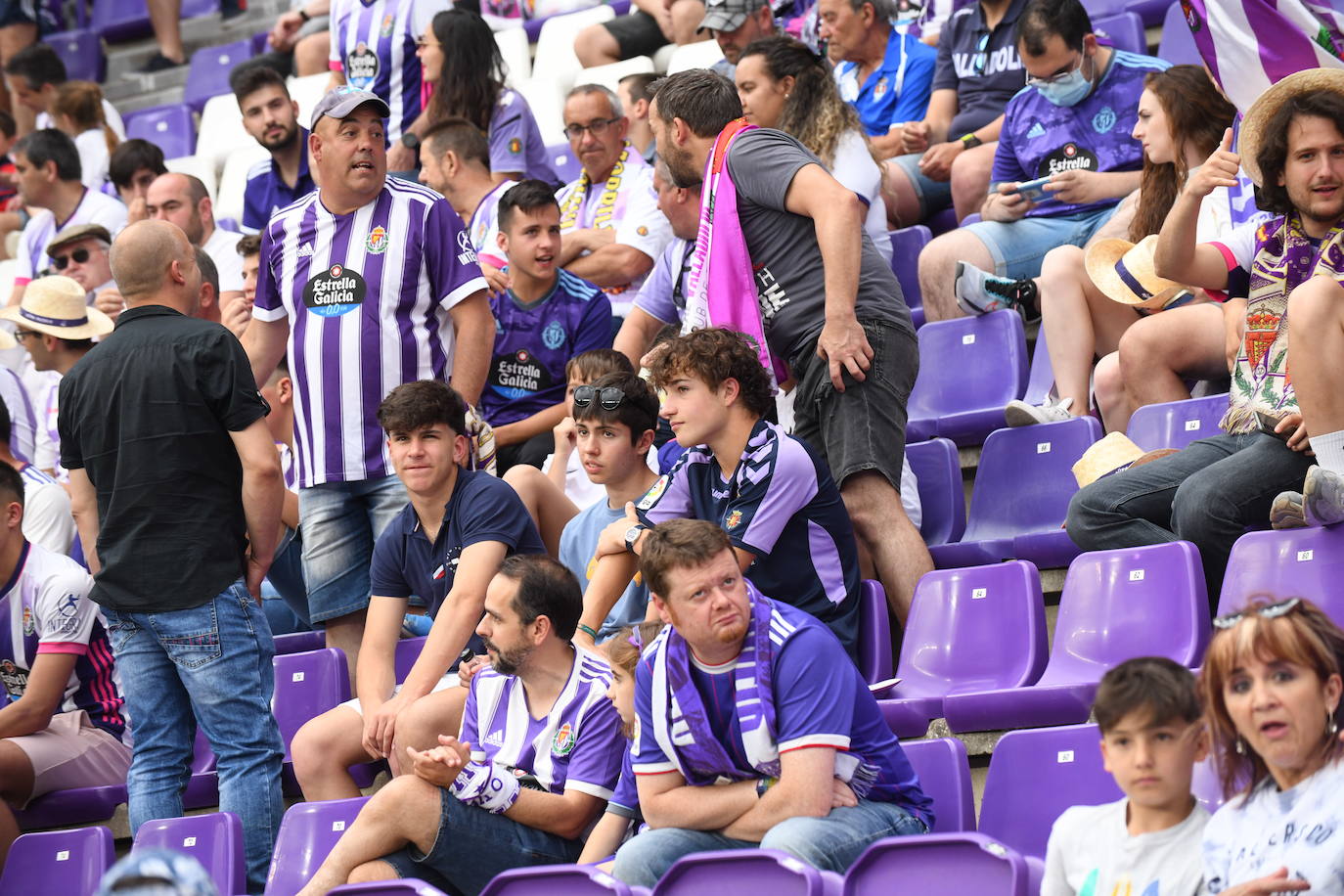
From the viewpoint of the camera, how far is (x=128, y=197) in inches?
307

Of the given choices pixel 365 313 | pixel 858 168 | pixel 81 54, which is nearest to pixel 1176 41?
pixel 858 168

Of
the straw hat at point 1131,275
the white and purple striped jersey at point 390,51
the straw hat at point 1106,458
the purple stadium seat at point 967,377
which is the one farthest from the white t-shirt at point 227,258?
the straw hat at point 1106,458

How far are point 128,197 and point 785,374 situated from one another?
14.3 ft

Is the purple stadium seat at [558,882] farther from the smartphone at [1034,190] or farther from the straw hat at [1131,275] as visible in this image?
the smartphone at [1034,190]

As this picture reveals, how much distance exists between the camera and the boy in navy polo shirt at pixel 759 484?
3.76 meters

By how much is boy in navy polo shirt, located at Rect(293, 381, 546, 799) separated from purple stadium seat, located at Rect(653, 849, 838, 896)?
1154 millimetres

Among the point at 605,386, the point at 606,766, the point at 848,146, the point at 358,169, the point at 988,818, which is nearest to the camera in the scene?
Answer: the point at 988,818

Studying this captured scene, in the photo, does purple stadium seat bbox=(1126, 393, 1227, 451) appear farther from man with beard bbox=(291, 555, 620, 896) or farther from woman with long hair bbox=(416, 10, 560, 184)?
woman with long hair bbox=(416, 10, 560, 184)

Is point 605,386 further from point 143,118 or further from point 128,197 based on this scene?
point 143,118

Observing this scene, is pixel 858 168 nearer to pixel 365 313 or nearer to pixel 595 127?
pixel 365 313

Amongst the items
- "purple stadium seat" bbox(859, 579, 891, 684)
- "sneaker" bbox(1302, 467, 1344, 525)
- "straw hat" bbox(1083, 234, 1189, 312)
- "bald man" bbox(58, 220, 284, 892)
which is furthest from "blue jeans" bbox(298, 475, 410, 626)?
"sneaker" bbox(1302, 467, 1344, 525)

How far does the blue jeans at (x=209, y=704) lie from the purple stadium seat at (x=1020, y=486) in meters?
1.69

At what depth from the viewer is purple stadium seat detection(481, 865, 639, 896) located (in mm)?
3039

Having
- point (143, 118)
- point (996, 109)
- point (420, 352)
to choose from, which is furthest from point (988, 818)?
point (143, 118)
